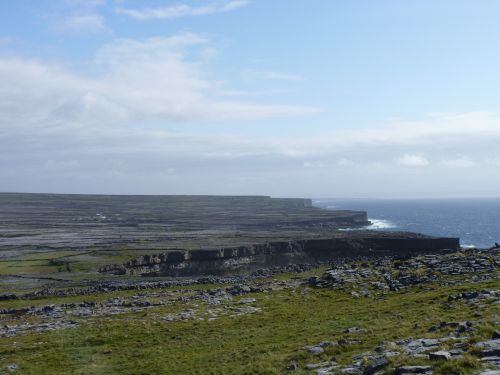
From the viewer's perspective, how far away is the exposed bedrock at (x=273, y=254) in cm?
9338

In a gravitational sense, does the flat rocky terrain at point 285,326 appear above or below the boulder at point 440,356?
below

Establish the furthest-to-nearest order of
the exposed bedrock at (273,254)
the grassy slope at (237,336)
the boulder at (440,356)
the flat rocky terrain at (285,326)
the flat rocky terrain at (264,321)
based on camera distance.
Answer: the exposed bedrock at (273,254)
the grassy slope at (237,336)
the flat rocky terrain at (264,321)
the flat rocky terrain at (285,326)
the boulder at (440,356)

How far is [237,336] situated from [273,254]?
73140 mm

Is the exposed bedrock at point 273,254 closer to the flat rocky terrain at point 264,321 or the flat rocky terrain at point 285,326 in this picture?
the flat rocky terrain at point 264,321

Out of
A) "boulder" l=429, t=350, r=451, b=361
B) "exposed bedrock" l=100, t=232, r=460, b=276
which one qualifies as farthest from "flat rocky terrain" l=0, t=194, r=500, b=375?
"exposed bedrock" l=100, t=232, r=460, b=276

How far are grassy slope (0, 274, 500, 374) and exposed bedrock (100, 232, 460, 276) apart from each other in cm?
4902

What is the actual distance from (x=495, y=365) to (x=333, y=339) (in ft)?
41.4

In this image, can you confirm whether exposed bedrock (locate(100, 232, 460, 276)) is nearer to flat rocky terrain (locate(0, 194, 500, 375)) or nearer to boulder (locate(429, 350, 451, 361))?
flat rocky terrain (locate(0, 194, 500, 375))

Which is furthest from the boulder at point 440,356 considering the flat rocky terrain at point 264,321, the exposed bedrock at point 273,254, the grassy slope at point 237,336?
the exposed bedrock at point 273,254

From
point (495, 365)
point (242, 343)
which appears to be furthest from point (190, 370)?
point (495, 365)

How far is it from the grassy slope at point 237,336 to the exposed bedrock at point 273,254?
161 feet

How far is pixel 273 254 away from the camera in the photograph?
10688 cm

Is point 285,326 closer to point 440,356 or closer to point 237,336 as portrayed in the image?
point 237,336

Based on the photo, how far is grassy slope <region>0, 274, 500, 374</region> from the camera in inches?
1037
